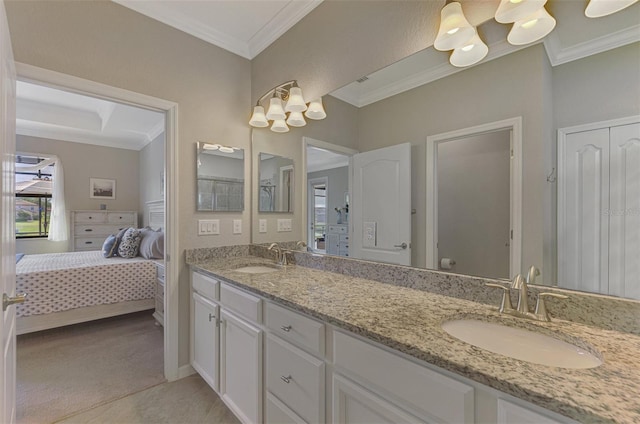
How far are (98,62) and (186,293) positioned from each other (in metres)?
1.63

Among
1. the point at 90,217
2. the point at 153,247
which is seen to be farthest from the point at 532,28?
the point at 90,217

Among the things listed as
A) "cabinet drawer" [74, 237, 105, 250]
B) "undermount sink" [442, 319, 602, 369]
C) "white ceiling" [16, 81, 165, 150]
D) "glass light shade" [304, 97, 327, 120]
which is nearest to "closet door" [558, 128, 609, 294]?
"undermount sink" [442, 319, 602, 369]

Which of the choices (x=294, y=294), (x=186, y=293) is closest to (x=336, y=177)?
(x=294, y=294)

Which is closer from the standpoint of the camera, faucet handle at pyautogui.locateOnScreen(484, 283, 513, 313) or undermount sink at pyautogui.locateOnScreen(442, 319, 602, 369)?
undermount sink at pyautogui.locateOnScreen(442, 319, 602, 369)

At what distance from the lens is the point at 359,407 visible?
92 centimetres

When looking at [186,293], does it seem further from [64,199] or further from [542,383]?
[64,199]

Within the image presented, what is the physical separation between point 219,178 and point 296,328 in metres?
1.52

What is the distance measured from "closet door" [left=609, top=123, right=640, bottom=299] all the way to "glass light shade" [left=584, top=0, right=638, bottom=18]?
40 cm

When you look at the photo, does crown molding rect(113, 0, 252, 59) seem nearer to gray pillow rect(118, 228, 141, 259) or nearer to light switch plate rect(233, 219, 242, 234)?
light switch plate rect(233, 219, 242, 234)

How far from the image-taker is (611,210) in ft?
2.95

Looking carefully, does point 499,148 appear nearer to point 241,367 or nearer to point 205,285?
point 241,367

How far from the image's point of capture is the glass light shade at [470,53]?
1206 mm

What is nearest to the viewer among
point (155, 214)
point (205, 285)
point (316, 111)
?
point (205, 285)

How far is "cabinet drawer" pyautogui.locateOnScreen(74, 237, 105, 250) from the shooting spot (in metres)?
4.85
